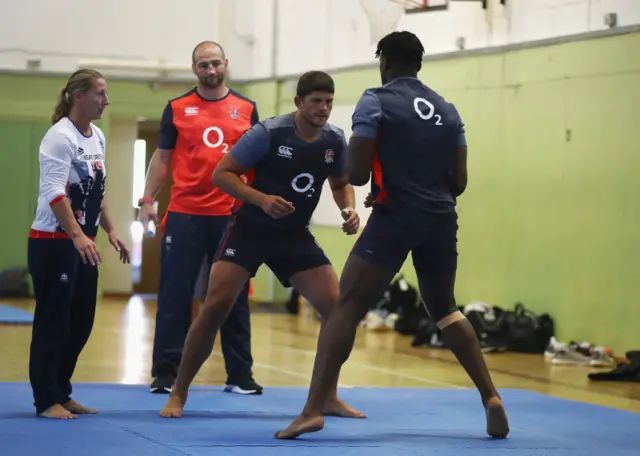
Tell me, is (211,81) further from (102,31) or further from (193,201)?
(102,31)

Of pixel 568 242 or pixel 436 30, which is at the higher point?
pixel 436 30

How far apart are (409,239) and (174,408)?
1.70m

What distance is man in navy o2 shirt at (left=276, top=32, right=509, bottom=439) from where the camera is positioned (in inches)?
221

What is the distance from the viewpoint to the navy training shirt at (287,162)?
6.28 meters

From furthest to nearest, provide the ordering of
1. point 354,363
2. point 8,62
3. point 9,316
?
point 8,62
point 9,316
point 354,363

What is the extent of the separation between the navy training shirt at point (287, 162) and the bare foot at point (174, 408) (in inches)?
40.4

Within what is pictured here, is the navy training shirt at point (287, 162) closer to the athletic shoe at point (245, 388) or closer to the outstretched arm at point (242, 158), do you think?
the outstretched arm at point (242, 158)

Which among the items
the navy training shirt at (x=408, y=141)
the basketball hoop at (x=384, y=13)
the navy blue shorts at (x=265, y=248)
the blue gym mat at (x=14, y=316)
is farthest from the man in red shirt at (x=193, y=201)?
the basketball hoop at (x=384, y=13)

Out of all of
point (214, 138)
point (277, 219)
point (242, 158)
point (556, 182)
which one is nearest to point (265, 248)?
point (277, 219)

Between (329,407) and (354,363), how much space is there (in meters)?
3.72

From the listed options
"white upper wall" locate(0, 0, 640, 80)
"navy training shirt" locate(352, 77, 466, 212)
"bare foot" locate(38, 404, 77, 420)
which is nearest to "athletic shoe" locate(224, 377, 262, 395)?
"bare foot" locate(38, 404, 77, 420)

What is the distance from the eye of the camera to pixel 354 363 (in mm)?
10359

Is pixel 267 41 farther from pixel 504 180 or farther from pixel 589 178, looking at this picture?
pixel 589 178

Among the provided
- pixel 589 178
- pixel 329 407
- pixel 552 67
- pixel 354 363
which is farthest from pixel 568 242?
pixel 329 407
